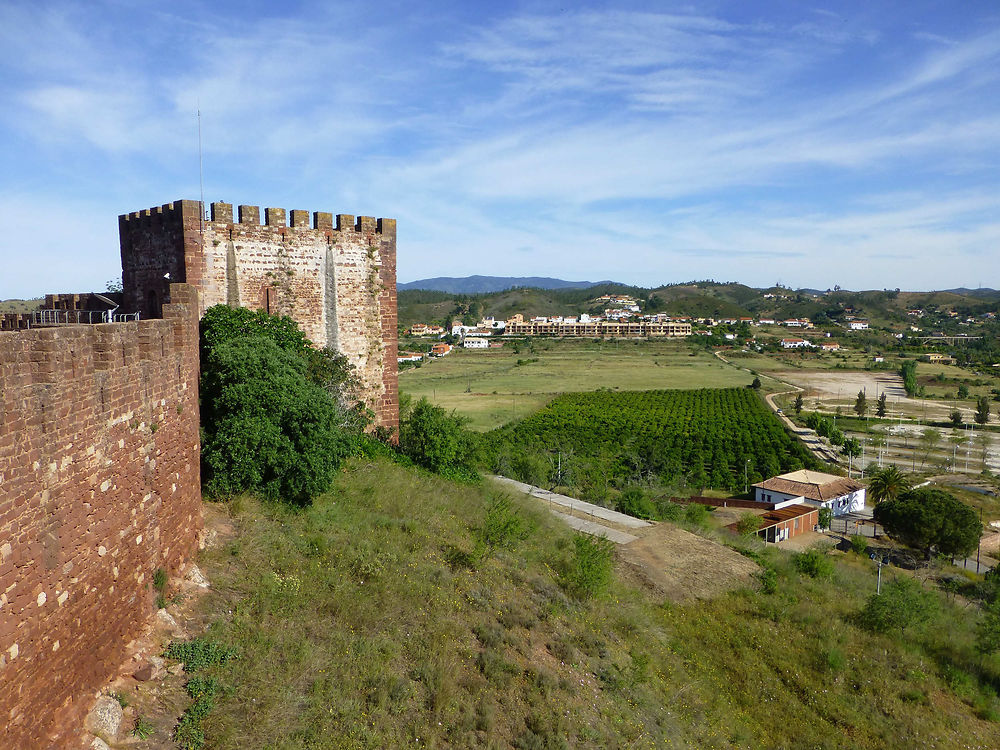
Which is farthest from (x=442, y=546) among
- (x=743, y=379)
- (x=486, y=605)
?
(x=743, y=379)

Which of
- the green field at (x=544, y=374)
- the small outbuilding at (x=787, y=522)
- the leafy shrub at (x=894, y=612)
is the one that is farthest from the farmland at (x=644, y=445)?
the leafy shrub at (x=894, y=612)

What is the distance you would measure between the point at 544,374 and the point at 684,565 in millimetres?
82946

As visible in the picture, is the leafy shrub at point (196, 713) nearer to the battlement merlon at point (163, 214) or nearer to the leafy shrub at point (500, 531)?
the leafy shrub at point (500, 531)

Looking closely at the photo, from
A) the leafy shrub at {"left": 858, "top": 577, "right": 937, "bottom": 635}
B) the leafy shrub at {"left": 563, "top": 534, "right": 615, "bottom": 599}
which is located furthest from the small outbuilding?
the leafy shrub at {"left": 563, "top": 534, "right": 615, "bottom": 599}

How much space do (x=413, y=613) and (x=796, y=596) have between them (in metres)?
10.9

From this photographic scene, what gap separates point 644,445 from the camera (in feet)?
171

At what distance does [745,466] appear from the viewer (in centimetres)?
4741

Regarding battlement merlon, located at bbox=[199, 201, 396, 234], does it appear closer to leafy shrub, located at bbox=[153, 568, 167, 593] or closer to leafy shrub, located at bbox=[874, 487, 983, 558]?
leafy shrub, located at bbox=[153, 568, 167, 593]

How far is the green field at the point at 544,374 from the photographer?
7231cm

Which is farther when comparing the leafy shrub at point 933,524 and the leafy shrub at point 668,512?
the leafy shrub at point 933,524

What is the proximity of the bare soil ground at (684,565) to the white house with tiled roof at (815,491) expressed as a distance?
81.1ft

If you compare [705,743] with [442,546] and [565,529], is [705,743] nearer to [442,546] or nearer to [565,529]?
[442,546]

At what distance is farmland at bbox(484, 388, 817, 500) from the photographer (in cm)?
3916

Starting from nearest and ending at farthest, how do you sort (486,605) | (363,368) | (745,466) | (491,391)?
1. (486,605)
2. (363,368)
3. (745,466)
4. (491,391)
